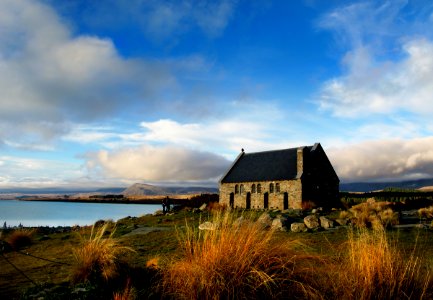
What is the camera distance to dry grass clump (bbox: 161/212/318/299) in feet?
14.6

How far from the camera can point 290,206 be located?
32.2 meters

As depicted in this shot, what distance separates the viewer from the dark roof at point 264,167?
110 feet

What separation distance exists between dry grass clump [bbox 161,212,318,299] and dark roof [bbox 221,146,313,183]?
2779 cm

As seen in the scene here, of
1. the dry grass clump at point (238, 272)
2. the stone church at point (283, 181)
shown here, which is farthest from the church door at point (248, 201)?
the dry grass clump at point (238, 272)

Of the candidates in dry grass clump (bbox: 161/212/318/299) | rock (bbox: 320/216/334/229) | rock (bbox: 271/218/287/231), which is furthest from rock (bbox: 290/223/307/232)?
dry grass clump (bbox: 161/212/318/299)

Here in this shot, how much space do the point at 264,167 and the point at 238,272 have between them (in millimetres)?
32041

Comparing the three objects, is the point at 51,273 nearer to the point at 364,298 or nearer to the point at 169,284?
the point at 169,284

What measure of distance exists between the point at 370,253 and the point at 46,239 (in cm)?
1533

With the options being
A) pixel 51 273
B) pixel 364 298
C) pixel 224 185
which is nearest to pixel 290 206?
pixel 224 185

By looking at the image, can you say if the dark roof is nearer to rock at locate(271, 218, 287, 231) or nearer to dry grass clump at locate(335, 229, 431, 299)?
rock at locate(271, 218, 287, 231)

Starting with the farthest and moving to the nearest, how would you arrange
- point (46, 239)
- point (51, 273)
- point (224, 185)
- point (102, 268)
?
1. point (224, 185)
2. point (46, 239)
3. point (51, 273)
4. point (102, 268)

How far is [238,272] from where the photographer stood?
4508 millimetres

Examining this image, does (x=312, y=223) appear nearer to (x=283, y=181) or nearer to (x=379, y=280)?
(x=379, y=280)

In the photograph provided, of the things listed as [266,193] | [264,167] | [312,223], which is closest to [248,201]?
[266,193]
